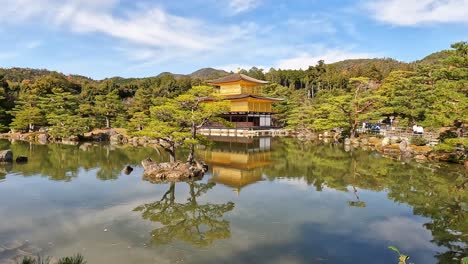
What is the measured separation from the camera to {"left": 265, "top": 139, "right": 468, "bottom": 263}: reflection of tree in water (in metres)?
7.05

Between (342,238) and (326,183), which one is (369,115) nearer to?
(326,183)

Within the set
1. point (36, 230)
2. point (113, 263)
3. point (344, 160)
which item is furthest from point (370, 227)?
point (344, 160)

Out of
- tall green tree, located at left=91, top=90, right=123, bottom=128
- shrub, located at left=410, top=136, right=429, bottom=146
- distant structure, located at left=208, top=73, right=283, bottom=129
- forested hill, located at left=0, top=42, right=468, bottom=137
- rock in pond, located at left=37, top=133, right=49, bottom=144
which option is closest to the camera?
forested hill, located at left=0, top=42, right=468, bottom=137

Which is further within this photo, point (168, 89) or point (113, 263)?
point (168, 89)

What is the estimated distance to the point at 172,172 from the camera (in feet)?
38.7

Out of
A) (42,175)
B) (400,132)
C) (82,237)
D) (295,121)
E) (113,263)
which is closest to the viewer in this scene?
(113,263)

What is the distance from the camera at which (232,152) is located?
64.4ft

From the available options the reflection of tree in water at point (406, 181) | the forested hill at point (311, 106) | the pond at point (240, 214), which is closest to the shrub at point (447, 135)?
the forested hill at point (311, 106)

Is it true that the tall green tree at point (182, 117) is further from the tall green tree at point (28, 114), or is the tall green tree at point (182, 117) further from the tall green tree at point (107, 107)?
the tall green tree at point (28, 114)

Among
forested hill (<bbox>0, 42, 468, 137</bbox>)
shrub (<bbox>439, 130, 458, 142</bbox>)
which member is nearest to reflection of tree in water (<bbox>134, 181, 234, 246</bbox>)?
forested hill (<bbox>0, 42, 468, 137</bbox>)

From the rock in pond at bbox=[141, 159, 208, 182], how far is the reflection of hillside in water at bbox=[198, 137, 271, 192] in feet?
2.47

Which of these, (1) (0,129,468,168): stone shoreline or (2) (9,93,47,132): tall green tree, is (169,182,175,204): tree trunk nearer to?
(1) (0,129,468,168): stone shoreline

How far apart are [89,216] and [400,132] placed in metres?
22.1

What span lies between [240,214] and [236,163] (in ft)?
26.2
